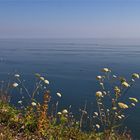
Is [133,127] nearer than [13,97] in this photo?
Yes

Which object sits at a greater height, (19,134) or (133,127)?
(19,134)

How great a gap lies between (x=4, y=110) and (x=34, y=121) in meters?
1.07

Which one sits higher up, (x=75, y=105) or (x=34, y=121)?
(x=34, y=121)

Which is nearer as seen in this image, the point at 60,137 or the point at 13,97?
the point at 60,137

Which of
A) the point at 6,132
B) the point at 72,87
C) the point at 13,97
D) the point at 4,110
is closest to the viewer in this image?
the point at 6,132

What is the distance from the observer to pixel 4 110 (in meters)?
9.44

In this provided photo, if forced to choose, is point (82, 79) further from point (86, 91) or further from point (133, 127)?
point (133, 127)

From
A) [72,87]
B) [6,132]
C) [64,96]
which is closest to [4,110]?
[6,132]

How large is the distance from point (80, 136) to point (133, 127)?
490 inches

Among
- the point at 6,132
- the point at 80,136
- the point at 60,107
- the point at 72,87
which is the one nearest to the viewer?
the point at 6,132

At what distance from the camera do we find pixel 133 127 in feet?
67.7

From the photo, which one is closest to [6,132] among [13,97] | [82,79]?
[13,97]

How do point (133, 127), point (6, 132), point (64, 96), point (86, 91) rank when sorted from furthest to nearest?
point (86, 91) < point (64, 96) < point (133, 127) < point (6, 132)

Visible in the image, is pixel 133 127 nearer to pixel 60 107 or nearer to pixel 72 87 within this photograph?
pixel 60 107
